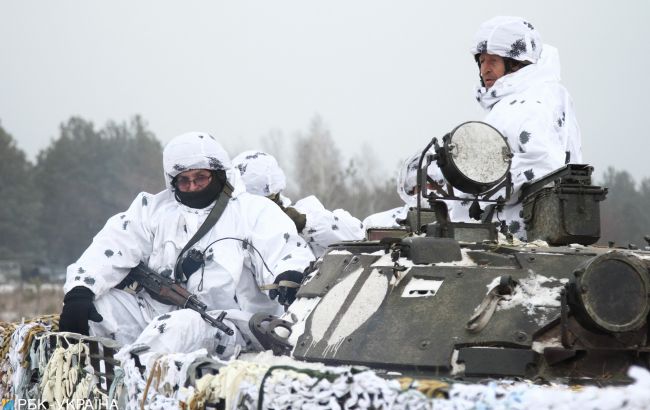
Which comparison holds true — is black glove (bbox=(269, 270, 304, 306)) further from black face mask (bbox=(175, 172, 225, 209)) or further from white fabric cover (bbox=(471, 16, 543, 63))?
white fabric cover (bbox=(471, 16, 543, 63))

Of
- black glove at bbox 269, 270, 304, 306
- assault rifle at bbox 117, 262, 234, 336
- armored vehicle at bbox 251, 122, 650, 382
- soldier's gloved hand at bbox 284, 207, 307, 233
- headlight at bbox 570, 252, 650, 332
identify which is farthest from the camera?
soldier's gloved hand at bbox 284, 207, 307, 233

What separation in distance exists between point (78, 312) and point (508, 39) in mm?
3512

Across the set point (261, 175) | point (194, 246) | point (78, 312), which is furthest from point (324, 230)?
point (78, 312)

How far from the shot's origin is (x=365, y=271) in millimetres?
6246

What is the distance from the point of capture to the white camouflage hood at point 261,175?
34.0 ft

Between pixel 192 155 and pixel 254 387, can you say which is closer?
pixel 254 387

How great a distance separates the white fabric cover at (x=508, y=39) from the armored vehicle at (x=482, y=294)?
1.57 metres

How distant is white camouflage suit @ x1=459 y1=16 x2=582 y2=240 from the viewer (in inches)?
308

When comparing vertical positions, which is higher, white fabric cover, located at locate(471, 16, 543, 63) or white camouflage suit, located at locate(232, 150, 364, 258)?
white fabric cover, located at locate(471, 16, 543, 63)

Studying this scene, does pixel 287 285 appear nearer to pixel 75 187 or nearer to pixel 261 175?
pixel 261 175

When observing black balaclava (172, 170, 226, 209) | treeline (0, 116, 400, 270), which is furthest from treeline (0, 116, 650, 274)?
black balaclava (172, 170, 226, 209)

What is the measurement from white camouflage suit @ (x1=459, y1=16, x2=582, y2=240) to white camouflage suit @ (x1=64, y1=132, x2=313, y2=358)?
1.39 m

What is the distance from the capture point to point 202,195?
854 cm

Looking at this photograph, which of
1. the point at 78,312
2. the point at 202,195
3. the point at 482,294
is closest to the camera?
the point at 482,294
